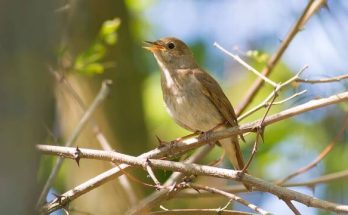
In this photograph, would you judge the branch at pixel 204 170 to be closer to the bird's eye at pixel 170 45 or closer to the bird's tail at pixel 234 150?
the bird's tail at pixel 234 150

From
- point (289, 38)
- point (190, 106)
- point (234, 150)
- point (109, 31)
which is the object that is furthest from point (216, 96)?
point (109, 31)

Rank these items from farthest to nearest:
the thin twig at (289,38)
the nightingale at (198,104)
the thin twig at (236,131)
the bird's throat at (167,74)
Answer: the bird's throat at (167,74)
the nightingale at (198,104)
the thin twig at (289,38)
the thin twig at (236,131)

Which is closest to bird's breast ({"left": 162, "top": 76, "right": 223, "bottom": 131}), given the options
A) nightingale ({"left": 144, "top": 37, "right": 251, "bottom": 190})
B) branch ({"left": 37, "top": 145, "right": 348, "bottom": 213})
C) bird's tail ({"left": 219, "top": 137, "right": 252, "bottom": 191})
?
nightingale ({"left": 144, "top": 37, "right": 251, "bottom": 190})

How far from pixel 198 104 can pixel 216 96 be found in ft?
0.63

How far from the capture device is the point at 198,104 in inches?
224

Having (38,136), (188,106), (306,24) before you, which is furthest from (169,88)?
(38,136)

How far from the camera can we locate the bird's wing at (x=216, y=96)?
5.50 meters

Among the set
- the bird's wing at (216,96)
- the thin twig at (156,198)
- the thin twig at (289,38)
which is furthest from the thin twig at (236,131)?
the thin twig at (289,38)

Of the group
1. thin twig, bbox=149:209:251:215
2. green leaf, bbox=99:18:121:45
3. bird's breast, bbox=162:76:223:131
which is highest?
green leaf, bbox=99:18:121:45

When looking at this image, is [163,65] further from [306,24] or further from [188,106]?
[306,24]

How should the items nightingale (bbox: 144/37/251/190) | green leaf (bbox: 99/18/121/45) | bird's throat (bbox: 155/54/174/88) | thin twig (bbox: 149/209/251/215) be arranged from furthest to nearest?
bird's throat (bbox: 155/54/174/88), nightingale (bbox: 144/37/251/190), green leaf (bbox: 99/18/121/45), thin twig (bbox: 149/209/251/215)

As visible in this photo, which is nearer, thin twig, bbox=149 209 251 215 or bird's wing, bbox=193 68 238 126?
thin twig, bbox=149 209 251 215

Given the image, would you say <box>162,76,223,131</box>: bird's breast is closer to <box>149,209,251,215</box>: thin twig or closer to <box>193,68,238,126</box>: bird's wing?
<box>193,68,238,126</box>: bird's wing

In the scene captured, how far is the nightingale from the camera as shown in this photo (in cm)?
558
